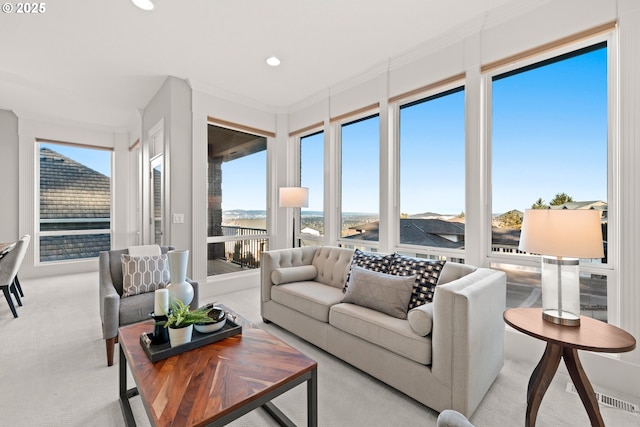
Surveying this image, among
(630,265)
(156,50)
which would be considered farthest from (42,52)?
(630,265)

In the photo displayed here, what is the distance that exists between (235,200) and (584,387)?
163 inches

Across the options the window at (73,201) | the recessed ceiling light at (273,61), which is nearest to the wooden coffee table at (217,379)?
the recessed ceiling light at (273,61)

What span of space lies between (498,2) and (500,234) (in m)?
1.95

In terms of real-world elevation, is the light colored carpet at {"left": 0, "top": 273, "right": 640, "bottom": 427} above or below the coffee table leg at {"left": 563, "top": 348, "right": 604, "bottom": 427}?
below

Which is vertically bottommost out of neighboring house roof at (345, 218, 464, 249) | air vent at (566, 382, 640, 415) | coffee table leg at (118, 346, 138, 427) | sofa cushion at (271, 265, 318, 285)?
air vent at (566, 382, 640, 415)

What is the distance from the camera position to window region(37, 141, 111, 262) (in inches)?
202

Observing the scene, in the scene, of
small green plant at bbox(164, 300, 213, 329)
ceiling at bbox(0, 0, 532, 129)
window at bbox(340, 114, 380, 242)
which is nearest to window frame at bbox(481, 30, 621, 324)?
ceiling at bbox(0, 0, 532, 129)

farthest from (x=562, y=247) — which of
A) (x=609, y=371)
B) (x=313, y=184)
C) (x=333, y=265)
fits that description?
(x=313, y=184)

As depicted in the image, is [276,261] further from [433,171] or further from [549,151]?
[549,151]

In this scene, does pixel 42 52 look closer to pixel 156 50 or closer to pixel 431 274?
pixel 156 50

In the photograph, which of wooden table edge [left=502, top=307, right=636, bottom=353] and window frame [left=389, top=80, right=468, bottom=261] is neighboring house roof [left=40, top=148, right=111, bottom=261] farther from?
wooden table edge [left=502, top=307, right=636, bottom=353]

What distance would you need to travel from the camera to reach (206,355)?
1497 mm

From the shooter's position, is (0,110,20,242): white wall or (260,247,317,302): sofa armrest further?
(0,110,20,242): white wall

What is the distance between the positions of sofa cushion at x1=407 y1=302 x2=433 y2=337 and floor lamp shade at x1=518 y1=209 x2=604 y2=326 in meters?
0.65
